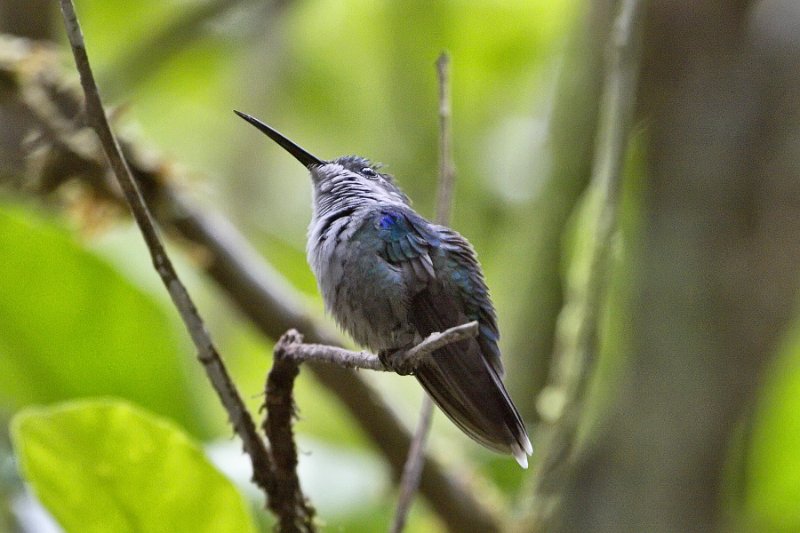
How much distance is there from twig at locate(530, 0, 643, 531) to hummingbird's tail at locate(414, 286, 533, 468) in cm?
43

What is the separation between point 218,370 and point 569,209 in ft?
7.98

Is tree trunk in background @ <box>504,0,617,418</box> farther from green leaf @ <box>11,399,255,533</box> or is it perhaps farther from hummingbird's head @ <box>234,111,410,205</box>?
green leaf @ <box>11,399,255,533</box>

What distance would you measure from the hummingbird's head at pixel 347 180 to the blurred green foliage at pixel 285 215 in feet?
2.13

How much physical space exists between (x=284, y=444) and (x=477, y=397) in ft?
1.38

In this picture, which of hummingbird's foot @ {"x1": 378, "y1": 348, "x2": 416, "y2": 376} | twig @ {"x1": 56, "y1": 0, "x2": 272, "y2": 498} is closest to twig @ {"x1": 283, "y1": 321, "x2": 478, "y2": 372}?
hummingbird's foot @ {"x1": 378, "y1": 348, "x2": 416, "y2": 376}

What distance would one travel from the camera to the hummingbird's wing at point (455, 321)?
1.98 m

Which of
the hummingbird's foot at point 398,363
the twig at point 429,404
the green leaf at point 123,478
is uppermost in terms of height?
the twig at point 429,404

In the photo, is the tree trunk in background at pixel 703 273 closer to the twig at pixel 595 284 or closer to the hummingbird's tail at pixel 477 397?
the twig at pixel 595 284

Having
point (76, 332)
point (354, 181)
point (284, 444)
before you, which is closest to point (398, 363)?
point (284, 444)

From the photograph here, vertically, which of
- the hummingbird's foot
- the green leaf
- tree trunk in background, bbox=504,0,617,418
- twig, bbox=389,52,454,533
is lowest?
the green leaf

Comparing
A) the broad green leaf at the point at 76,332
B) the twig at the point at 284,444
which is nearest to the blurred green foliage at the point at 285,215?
the broad green leaf at the point at 76,332

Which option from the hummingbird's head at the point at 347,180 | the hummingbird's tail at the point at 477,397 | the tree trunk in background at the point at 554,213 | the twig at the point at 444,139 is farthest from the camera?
the tree trunk in background at the point at 554,213

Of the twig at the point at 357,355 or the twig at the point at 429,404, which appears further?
the twig at the point at 429,404

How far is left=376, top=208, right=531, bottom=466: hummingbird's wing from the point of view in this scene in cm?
198
